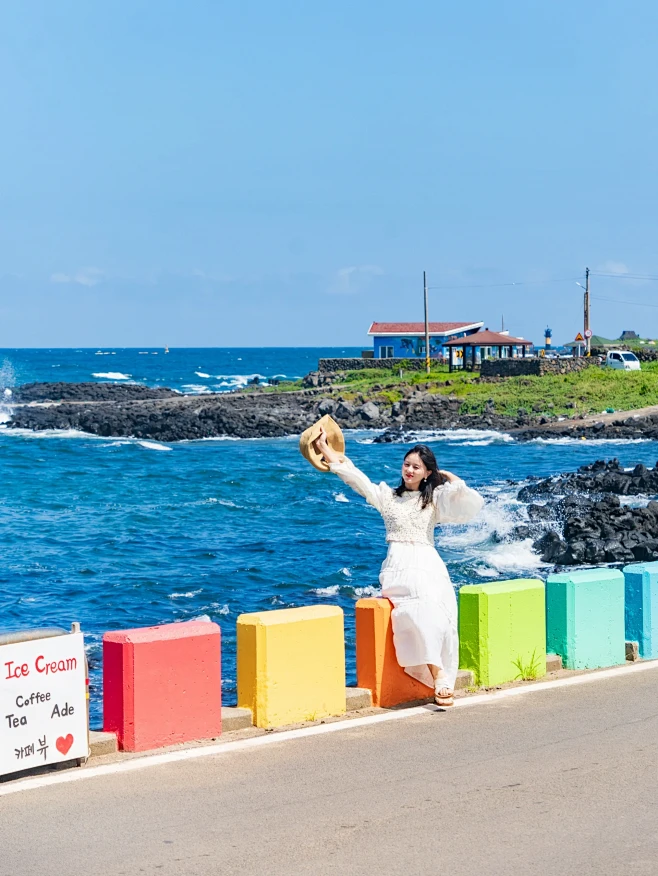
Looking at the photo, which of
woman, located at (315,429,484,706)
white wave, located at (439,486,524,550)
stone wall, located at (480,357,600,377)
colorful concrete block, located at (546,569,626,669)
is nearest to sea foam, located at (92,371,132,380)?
stone wall, located at (480,357,600,377)

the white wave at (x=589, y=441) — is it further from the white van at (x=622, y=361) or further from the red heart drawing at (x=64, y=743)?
the red heart drawing at (x=64, y=743)

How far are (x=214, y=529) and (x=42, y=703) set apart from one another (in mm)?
24264

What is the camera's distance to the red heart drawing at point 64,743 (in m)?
7.17

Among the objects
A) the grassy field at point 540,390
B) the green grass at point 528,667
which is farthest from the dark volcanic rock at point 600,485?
the green grass at point 528,667

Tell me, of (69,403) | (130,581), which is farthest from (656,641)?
(69,403)

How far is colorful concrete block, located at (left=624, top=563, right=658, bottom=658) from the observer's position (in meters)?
10.2

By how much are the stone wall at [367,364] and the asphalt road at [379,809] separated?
231ft

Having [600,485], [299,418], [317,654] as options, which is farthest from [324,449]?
[299,418]

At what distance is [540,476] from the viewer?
1566 inches

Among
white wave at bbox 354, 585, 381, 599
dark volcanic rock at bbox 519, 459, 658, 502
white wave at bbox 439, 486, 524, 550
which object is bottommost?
white wave at bbox 354, 585, 381, 599

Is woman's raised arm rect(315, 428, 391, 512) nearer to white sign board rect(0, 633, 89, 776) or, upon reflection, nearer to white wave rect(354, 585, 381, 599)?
white sign board rect(0, 633, 89, 776)

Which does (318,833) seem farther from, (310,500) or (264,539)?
(310,500)

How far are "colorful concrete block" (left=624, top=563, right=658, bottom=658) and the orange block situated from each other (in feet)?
7.40

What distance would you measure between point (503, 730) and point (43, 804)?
2966 millimetres
